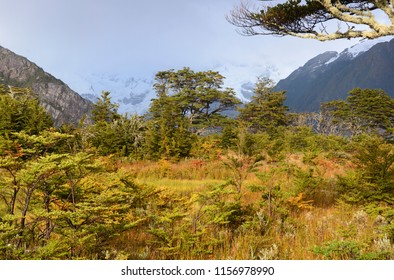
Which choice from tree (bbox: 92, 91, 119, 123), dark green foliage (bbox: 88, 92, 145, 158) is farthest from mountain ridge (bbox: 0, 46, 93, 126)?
dark green foliage (bbox: 88, 92, 145, 158)

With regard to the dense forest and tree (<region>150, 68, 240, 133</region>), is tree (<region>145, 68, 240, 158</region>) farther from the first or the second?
the dense forest

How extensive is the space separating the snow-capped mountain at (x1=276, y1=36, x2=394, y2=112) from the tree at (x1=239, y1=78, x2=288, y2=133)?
6025cm

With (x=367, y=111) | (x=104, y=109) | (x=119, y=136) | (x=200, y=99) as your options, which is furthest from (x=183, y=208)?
(x=367, y=111)

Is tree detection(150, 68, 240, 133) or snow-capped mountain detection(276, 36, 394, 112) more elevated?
snow-capped mountain detection(276, 36, 394, 112)

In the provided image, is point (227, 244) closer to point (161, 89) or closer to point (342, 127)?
point (161, 89)

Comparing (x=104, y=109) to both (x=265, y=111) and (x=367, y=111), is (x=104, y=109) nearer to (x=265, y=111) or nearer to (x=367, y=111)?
(x=265, y=111)

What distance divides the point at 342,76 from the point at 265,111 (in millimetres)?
84010

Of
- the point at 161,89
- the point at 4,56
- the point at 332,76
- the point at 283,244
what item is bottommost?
the point at 283,244

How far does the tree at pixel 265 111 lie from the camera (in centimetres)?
Answer: 3014

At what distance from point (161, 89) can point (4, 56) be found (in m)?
94.3

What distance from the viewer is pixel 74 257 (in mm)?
2842

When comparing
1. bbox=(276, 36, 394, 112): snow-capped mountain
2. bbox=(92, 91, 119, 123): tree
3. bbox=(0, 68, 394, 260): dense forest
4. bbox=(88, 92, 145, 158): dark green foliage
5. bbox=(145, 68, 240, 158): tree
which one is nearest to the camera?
bbox=(0, 68, 394, 260): dense forest

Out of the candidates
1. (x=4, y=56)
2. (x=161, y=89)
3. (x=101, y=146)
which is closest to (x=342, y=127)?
(x=161, y=89)

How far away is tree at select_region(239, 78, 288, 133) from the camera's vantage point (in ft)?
98.9
